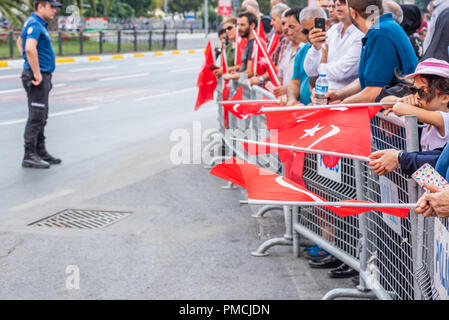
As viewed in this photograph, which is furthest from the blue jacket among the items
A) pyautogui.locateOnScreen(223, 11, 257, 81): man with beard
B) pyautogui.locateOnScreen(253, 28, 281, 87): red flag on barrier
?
pyautogui.locateOnScreen(223, 11, 257, 81): man with beard

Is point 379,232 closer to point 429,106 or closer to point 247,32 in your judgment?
point 429,106

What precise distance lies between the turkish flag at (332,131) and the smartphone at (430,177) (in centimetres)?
91

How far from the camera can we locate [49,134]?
36.9ft

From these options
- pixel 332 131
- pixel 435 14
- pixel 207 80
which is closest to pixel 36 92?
pixel 207 80

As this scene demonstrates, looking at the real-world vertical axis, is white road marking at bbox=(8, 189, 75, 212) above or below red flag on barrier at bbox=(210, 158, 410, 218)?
below

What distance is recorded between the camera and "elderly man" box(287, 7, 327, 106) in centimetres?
594

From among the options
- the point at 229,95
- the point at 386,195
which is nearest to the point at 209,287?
the point at 386,195

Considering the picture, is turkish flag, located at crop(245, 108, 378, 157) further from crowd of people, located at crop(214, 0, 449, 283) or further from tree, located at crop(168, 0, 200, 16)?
tree, located at crop(168, 0, 200, 16)

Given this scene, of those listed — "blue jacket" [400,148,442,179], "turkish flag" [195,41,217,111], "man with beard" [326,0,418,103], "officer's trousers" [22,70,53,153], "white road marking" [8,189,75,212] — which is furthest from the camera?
"turkish flag" [195,41,217,111]

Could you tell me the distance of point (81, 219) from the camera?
6617 mm

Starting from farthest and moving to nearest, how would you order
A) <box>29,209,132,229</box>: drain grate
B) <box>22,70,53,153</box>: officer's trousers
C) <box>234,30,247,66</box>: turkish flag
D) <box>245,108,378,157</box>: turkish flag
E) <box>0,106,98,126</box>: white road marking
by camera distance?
<box>0,106,98,126</box>: white road marking < <box>234,30,247,66</box>: turkish flag < <box>22,70,53,153</box>: officer's trousers < <box>29,209,132,229</box>: drain grate < <box>245,108,378,157</box>: turkish flag

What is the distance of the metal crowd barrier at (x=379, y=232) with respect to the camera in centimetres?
324

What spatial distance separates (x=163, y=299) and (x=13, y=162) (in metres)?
5.13

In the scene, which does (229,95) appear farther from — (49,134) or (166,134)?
(49,134)
